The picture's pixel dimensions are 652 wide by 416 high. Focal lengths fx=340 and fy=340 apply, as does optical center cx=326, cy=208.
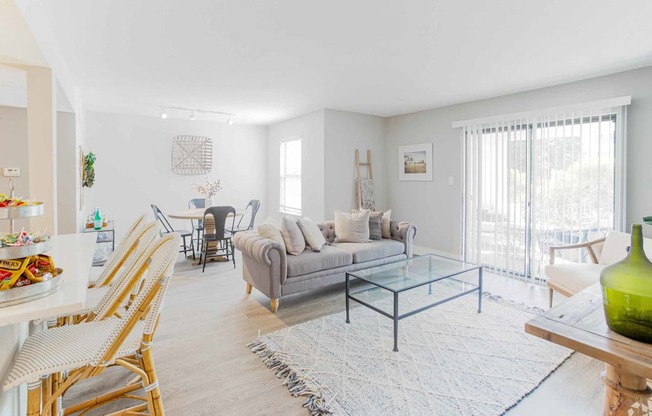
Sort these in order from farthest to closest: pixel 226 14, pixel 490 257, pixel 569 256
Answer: pixel 490 257 < pixel 569 256 < pixel 226 14

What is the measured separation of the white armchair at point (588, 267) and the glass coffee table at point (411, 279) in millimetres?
648

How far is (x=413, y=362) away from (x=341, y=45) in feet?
8.44

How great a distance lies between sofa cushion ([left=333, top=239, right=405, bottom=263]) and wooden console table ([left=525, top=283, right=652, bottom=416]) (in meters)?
2.70

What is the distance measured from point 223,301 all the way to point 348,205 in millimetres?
2906

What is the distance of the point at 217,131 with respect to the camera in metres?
6.71

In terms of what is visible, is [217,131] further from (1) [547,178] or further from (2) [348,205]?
(1) [547,178]

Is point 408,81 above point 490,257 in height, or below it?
above

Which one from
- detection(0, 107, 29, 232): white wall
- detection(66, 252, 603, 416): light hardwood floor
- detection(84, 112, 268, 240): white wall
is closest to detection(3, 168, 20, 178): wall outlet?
detection(0, 107, 29, 232): white wall

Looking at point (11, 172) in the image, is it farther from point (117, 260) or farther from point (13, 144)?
point (117, 260)

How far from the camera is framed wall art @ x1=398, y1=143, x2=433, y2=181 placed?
5562 millimetres

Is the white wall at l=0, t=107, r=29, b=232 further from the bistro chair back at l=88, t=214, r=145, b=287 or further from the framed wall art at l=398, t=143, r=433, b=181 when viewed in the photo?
the framed wall art at l=398, t=143, r=433, b=181

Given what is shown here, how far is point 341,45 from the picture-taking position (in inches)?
115

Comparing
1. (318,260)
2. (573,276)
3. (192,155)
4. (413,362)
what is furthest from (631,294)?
(192,155)

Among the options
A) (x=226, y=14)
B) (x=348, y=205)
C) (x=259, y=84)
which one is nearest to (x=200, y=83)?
(x=259, y=84)
